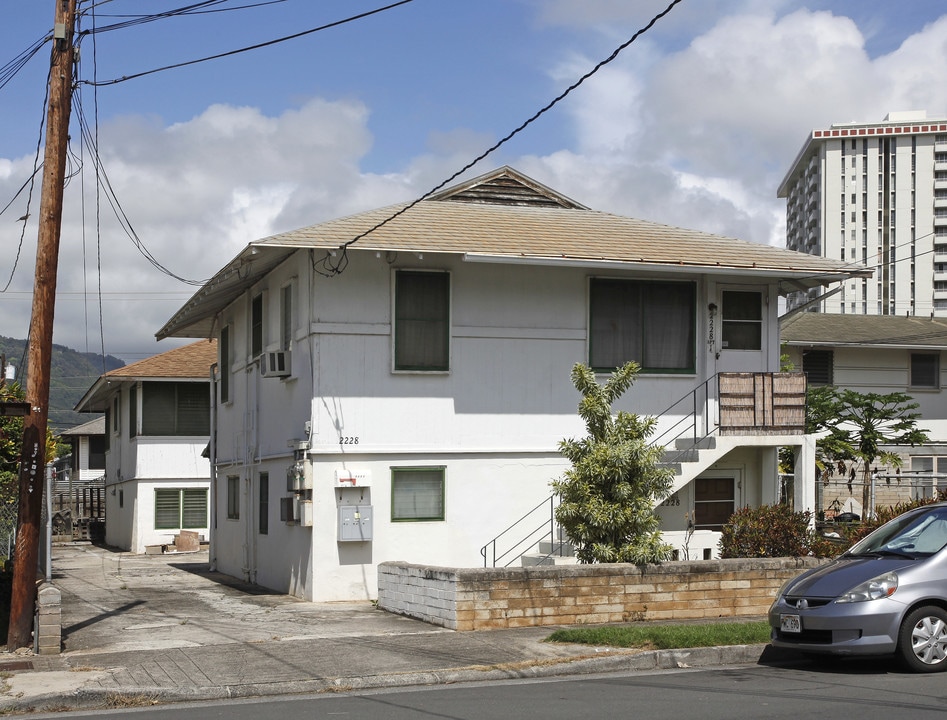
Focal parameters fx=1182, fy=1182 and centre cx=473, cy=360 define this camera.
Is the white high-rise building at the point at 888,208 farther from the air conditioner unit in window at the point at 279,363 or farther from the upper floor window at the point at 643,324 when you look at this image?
the air conditioner unit in window at the point at 279,363

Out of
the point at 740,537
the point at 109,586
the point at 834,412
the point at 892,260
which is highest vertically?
the point at 892,260

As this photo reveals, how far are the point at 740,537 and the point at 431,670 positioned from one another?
687 cm

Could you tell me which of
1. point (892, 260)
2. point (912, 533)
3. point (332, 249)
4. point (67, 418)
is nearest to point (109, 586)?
point (332, 249)

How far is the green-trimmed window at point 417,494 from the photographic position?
18.4 metres

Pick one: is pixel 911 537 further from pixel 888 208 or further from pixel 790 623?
pixel 888 208

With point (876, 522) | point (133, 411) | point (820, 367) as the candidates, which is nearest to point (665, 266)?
point (876, 522)

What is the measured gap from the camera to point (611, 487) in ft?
51.5

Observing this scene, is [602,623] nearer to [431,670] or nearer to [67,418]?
[431,670]

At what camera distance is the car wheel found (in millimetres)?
11008

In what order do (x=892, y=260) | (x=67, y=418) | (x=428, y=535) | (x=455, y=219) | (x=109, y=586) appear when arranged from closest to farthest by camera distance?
(x=428, y=535)
(x=455, y=219)
(x=109, y=586)
(x=892, y=260)
(x=67, y=418)

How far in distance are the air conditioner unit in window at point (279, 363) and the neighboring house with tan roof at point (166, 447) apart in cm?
1423

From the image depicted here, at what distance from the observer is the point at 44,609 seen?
12.6 meters

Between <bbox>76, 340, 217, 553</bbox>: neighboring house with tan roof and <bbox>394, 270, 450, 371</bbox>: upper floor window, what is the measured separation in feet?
52.3

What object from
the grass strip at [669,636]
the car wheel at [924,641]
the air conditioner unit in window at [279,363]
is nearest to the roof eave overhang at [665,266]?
the air conditioner unit in window at [279,363]
